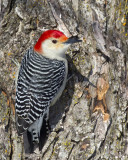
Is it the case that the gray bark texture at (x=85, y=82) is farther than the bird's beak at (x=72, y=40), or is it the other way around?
the gray bark texture at (x=85, y=82)

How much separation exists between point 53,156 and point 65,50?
4.70 feet

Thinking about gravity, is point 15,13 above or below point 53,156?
above

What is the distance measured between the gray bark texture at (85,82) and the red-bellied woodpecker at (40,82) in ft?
0.47

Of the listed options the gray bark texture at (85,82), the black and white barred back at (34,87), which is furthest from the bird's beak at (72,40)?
the black and white barred back at (34,87)

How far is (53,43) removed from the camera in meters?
3.65

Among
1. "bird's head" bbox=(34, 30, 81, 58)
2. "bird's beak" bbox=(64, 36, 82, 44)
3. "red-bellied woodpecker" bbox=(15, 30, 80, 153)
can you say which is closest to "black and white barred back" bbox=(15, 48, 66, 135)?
"red-bellied woodpecker" bbox=(15, 30, 80, 153)

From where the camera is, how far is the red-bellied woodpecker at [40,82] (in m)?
3.31

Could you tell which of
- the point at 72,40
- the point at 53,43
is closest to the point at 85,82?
the point at 72,40

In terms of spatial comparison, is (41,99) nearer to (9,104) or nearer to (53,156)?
(9,104)

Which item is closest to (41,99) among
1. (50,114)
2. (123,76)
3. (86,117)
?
(50,114)

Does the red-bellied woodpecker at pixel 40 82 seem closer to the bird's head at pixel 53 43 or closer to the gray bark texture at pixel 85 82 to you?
the bird's head at pixel 53 43

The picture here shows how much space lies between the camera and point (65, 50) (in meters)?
3.63

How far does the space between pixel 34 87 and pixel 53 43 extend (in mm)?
705

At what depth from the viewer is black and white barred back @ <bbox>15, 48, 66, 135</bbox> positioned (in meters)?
3.31
